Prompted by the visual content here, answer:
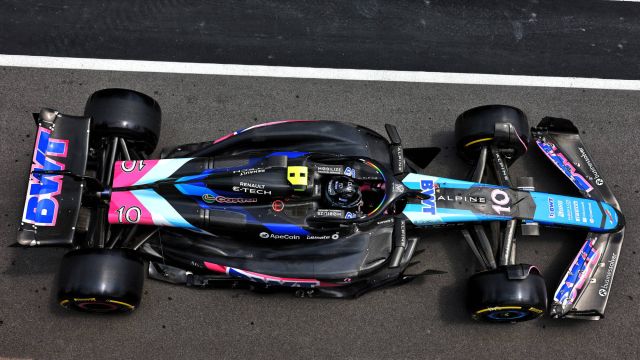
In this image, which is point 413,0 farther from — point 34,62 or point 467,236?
point 34,62

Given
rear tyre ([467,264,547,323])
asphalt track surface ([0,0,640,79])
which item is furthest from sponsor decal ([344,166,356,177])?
asphalt track surface ([0,0,640,79])

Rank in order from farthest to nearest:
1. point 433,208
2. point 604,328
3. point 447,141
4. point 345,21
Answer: point 345,21 < point 447,141 < point 604,328 < point 433,208

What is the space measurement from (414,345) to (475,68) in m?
3.74

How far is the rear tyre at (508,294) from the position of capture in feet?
18.1

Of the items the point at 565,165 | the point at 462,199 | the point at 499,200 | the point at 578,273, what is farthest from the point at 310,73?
the point at 578,273

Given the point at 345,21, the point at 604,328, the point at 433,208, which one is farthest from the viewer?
the point at 345,21

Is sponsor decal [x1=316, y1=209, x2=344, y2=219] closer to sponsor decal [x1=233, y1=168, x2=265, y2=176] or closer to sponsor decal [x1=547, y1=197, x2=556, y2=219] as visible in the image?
sponsor decal [x1=233, y1=168, x2=265, y2=176]

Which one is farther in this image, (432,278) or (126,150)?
(432,278)

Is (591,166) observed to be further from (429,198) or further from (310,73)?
(310,73)

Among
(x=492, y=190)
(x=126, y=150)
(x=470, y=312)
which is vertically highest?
(x=126, y=150)

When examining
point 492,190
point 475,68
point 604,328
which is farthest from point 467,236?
point 475,68

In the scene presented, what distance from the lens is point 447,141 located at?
23.1 ft

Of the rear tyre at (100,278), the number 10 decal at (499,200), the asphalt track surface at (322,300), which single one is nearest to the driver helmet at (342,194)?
the asphalt track surface at (322,300)

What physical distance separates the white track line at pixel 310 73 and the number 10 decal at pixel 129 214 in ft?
7.67
